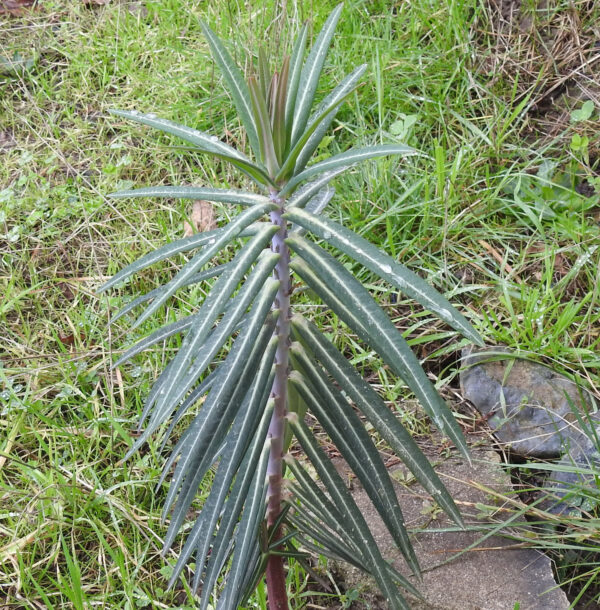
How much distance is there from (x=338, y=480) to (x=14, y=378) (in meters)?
1.45

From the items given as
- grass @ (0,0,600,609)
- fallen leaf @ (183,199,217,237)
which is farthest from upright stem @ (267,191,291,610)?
fallen leaf @ (183,199,217,237)

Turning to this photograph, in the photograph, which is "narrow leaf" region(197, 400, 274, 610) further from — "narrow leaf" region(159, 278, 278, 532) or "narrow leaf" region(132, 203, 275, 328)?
"narrow leaf" region(132, 203, 275, 328)

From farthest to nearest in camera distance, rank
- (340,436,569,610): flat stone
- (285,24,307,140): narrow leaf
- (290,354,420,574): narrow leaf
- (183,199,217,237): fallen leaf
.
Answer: (183,199,217,237): fallen leaf → (340,436,569,610): flat stone → (290,354,420,574): narrow leaf → (285,24,307,140): narrow leaf

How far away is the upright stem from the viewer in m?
1.07

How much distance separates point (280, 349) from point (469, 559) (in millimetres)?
915

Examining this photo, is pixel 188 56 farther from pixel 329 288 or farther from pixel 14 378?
pixel 329 288

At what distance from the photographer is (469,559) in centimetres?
172

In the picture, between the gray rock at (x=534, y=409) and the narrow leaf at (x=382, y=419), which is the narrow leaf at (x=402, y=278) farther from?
the gray rock at (x=534, y=409)

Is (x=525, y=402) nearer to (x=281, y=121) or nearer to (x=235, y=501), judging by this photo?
(x=235, y=501)

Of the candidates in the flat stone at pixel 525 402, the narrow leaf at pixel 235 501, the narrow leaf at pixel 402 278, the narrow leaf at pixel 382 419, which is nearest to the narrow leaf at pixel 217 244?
the narrow leaf at pixel 402 278

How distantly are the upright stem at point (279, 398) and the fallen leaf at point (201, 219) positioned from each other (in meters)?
1.39

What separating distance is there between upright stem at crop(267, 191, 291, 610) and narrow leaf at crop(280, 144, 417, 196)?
41mm

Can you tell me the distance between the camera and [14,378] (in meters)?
2.26

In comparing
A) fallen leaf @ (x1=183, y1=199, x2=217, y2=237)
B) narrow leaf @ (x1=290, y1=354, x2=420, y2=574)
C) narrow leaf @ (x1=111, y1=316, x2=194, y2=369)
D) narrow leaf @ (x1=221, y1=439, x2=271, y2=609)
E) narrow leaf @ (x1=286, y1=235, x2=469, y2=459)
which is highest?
narrow leaf @ (x1=286, y1=235, x2=469, y2=459)
